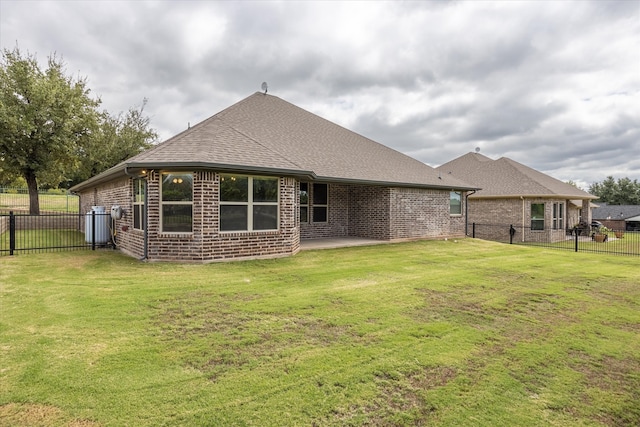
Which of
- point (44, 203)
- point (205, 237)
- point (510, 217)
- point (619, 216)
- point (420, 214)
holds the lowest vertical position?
point (619, 216)

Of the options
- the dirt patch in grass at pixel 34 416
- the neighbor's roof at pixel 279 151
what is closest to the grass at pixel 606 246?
the neighbor's roof at pixel 279 151

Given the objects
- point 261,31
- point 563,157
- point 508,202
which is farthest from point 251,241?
point 563,157

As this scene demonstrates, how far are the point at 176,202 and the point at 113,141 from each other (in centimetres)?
2266

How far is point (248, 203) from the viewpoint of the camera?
916 cm

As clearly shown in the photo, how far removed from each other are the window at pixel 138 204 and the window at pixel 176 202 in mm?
840

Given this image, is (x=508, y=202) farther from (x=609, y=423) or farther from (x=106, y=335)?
(x=106, y=335)

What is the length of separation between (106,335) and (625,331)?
6651mm

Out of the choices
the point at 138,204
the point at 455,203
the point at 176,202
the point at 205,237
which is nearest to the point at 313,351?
the point at 205,237

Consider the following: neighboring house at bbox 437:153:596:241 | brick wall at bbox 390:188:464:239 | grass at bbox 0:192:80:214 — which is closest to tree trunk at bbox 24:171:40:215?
grass at bbox 0:192:80:214

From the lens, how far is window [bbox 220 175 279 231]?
888 centimetres

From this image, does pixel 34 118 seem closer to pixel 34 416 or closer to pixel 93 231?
pixel 93 231

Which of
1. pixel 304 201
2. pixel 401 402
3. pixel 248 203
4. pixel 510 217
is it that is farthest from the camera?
pixel 510 217

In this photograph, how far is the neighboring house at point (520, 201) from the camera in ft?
67.1

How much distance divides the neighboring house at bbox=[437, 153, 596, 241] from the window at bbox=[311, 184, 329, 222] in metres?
8.30
